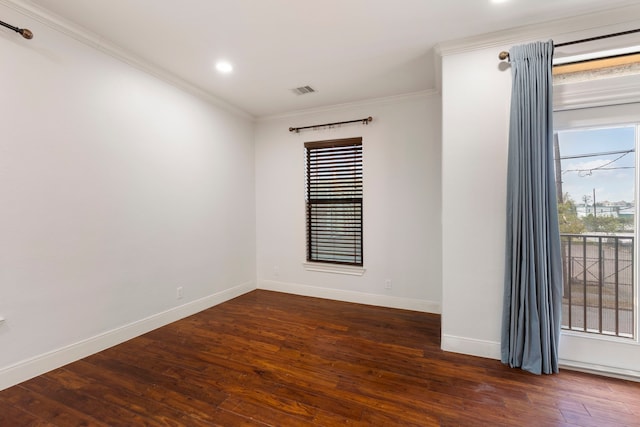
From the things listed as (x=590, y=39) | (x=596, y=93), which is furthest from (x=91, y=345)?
(x=590, y=39)

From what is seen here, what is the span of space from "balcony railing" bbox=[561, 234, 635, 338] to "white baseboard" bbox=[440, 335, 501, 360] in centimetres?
59

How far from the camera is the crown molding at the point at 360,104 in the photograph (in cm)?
344

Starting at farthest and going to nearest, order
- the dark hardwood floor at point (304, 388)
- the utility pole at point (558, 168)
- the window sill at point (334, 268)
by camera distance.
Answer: the window sill at point (334, 268) → the utility pole at point (558, 168) → the dark hardwood floor at point (304, 388)

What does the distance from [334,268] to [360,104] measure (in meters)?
2.29

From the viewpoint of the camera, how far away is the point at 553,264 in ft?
7.00

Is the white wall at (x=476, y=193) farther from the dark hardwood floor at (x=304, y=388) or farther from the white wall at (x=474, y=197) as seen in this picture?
the dark hardwood floor at (x=304, y=388)

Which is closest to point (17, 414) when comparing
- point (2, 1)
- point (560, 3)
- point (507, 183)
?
point (2, 1)

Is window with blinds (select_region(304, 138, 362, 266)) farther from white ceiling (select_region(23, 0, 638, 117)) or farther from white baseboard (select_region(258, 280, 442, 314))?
white ceiling (select_region(23, 0, 638, 117))

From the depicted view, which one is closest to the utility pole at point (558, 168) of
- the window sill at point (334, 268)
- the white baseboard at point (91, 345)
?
the window sill at point (334, 268)

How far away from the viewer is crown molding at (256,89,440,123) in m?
3.44

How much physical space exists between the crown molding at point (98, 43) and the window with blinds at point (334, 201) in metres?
1.64

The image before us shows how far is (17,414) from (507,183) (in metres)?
3.72

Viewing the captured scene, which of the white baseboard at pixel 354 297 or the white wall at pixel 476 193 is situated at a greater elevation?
the white wall at pixel 476 193

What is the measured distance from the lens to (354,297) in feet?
12.7
